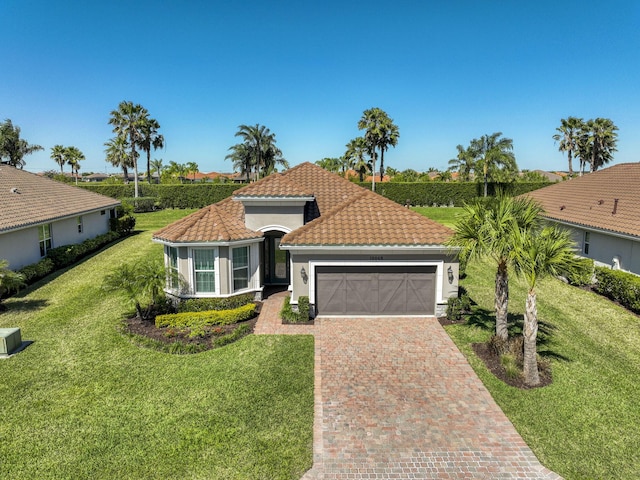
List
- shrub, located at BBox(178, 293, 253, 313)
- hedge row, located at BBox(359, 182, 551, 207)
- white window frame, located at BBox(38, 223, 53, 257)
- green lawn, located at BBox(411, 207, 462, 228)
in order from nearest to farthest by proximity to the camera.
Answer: shrub, located at BBox(178, 293, 253, 313)
white window frame, located at BBox(38, 223, 53, 257)
green lawn, located at BBox(411, 207, 462, 228)
hedge row, located at BBox(359, 182, 551, 207)

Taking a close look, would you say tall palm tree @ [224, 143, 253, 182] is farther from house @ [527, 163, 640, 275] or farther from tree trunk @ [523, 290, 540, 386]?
tree trunk @ [523, 290, 540, 386]

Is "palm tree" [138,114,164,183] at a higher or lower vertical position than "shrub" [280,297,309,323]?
higher

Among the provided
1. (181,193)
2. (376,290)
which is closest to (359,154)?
(181,193)

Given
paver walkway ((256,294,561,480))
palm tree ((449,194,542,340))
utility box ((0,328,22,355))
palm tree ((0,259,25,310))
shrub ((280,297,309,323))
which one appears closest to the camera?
paver walkway ((256,294,561,480))

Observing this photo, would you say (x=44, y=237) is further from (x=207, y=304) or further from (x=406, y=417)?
(x=406, y=417)

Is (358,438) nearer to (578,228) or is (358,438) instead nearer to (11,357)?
(11,357)

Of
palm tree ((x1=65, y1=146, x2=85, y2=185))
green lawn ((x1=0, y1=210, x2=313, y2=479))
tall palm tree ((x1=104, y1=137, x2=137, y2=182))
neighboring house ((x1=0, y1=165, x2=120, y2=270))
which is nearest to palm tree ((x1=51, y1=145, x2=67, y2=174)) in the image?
palm tree ((x1=65, y1=146, x2=85, y2=185))
